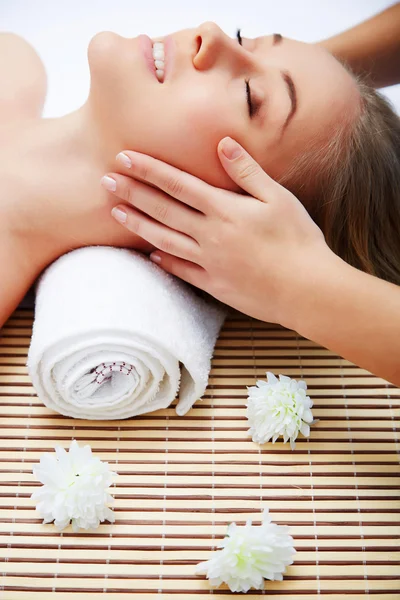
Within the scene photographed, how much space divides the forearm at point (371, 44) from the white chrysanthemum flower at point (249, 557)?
1172mm

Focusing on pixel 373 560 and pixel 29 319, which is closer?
pixel 373 560

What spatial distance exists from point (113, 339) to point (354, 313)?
446mm

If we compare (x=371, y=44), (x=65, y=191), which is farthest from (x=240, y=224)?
(x=371, y=44)

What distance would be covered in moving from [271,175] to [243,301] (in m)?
0.26

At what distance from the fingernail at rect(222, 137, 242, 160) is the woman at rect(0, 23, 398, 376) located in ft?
0.09

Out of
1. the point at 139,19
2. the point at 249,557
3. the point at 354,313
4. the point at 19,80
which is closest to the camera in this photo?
the point at 249,557

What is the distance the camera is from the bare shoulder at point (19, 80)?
1.58 m

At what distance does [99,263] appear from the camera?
1.29 meters

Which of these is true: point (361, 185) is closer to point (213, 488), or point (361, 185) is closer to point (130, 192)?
point (130, 192)

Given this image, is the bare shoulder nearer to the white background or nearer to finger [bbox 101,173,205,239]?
the white background

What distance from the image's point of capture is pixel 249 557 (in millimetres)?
1068

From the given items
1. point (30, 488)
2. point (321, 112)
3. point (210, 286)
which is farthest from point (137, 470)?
point (321, 112)

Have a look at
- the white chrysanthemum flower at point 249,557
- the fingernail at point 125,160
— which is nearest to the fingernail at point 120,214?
the fingernail at point 125,160

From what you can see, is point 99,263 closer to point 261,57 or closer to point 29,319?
point 29,319
